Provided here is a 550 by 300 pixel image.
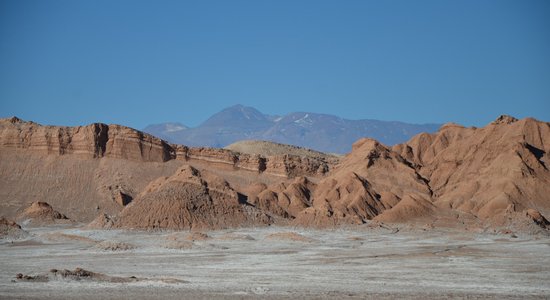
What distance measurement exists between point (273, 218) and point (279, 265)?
122ft

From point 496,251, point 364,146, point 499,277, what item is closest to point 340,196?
point 364,146

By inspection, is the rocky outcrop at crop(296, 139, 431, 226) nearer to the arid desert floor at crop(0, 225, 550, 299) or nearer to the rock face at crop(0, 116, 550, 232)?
the rock face at crop(0, 116, 550, 232)

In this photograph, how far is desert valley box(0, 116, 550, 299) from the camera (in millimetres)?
29281

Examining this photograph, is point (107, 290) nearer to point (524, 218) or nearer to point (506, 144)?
point (524, 218)

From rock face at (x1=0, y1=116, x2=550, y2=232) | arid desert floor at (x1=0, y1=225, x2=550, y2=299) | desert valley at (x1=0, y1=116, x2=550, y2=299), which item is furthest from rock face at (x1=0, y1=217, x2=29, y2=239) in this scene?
rock face at (x1=0, y1=116, x2=550, y2=232)

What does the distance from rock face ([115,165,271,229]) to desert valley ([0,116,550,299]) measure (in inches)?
5.9

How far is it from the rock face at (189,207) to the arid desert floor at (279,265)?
307 centimetres

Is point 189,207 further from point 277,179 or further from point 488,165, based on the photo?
point 277,179

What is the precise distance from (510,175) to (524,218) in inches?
665

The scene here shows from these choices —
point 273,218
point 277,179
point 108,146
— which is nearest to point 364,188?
point 273,218

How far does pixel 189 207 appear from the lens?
2697 inches

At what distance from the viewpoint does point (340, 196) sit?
84.2m

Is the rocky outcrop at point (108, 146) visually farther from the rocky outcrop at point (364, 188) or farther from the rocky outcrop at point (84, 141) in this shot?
the rocky outcrop at point (364, 188)

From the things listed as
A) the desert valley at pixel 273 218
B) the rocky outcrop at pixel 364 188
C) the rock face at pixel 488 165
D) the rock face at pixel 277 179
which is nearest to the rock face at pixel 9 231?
the desert valley at pixel 273 218
